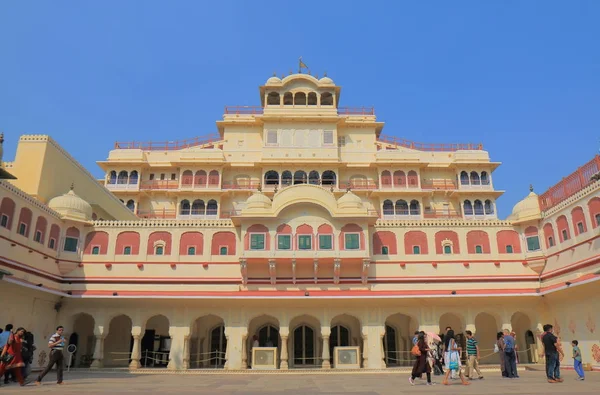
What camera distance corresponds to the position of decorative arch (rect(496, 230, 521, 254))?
2864cm

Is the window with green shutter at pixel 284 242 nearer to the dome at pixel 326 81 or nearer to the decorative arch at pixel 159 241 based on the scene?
the decorative arch at pixel 159 241

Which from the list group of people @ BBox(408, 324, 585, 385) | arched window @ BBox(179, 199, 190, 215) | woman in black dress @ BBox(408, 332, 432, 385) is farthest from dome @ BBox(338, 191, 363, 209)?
arched window @ BBox(179, 199, 190, 215)

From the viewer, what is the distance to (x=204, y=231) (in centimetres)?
2906

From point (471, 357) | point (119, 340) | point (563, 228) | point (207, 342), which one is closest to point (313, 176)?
point (207, 342)

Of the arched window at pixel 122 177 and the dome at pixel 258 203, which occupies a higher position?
the arched window at pixel 122 177

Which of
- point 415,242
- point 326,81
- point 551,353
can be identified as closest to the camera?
point 551,353

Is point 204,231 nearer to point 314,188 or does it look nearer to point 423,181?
point 314,188

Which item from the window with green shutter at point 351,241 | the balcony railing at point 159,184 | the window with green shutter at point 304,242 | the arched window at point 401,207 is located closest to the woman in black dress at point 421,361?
the window with green shutter at point 351,241

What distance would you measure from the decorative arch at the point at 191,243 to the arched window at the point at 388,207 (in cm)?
1872

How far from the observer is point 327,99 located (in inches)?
1793

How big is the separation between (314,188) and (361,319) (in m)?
8.06

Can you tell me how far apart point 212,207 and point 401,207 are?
16.8 metres

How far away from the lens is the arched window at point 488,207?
42.4 m

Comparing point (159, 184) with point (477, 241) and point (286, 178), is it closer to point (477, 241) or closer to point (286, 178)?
point (286, 178)
